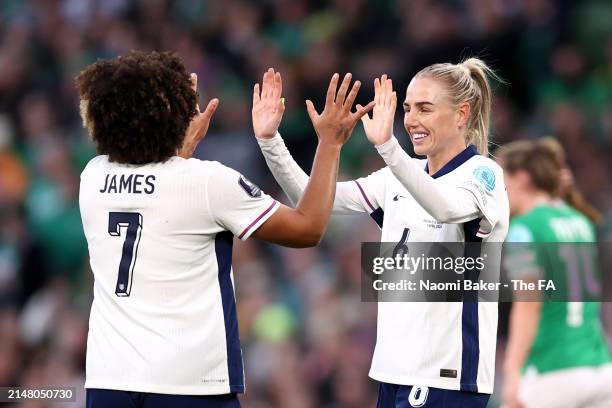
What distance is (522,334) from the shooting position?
20.0 ft

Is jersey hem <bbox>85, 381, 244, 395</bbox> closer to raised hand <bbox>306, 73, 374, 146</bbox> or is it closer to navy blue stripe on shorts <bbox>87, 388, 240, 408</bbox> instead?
navy blue stripe on shorts <bbox>87, 388, 240, 408</bbox>

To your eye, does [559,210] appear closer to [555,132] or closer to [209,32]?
[555,132]

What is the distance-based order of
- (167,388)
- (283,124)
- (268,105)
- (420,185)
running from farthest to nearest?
1. (283,124)
2. (268,105)
3. (420,185)
4. (167,388)

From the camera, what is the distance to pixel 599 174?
9008 millimetres

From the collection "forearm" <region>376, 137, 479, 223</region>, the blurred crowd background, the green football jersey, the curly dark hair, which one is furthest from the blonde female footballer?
the blurred crowd background

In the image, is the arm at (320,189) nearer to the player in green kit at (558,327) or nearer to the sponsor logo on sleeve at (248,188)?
the sponsor logo on sleeve at (248,188)

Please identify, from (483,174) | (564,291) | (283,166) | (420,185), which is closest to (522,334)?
(564,291)

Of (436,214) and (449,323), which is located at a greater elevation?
(436,214)

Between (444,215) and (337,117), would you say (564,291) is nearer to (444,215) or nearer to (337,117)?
(444,215)

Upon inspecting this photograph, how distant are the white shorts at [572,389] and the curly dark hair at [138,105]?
3083 millimetres

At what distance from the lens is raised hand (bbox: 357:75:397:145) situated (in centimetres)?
411

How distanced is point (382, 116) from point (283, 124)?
5.98 m

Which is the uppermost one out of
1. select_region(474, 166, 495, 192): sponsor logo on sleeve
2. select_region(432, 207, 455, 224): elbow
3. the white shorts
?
select_region(474, 166, 495, 192): sponsor logo on sleeve

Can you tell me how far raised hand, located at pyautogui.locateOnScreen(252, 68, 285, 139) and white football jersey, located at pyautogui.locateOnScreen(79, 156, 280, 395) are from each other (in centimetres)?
60
